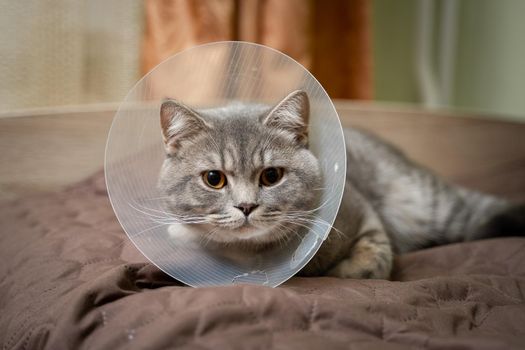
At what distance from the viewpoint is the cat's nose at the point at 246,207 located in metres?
1.02

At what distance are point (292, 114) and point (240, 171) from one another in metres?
0.18

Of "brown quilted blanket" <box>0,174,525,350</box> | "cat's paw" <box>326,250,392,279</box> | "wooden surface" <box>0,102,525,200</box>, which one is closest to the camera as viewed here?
"brown quilted blanket" <box>0,174,525,350</box>

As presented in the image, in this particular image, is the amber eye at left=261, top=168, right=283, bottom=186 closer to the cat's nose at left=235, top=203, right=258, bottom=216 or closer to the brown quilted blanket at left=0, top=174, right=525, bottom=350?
the cat's nose at left=235, top=203, right=258, bottom=216

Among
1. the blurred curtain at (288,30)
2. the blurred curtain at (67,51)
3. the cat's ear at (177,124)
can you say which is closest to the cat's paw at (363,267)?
the cat's ear at (177,124)

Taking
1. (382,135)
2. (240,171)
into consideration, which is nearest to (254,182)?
(240,171)

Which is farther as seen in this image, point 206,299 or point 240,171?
point 240,171

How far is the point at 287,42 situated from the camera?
91.4 inches

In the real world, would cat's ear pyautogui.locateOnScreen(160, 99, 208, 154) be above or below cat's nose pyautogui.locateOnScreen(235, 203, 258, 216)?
above

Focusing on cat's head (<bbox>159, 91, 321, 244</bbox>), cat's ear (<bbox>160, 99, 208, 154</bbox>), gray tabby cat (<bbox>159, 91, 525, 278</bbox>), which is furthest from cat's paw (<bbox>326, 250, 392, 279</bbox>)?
cat's ear (<bbox>160, 99, 208, 154</bbox>)

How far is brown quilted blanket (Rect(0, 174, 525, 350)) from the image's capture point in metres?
0.79

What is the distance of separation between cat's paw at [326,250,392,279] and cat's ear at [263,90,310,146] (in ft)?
1.14

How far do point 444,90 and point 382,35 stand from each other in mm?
533

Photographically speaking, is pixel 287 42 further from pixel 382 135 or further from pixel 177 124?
pixel 177 124

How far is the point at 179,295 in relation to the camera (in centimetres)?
89
